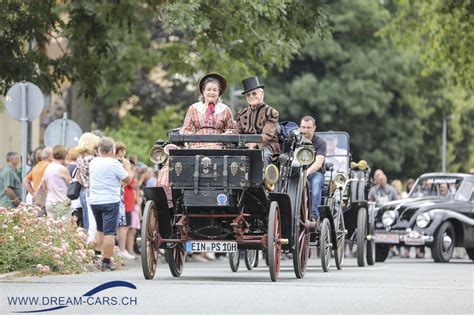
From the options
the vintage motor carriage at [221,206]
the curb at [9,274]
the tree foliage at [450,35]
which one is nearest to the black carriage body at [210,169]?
the vintage motor carriage at [221,206]

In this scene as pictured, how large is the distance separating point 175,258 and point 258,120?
1.82 meters

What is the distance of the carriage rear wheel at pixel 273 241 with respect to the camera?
637 inches

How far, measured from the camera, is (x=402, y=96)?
62.7 m

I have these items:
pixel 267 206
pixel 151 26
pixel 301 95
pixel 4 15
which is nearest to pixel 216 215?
pixel 267 206

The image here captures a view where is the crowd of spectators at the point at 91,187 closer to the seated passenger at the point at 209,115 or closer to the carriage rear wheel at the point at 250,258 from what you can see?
the carriage rear wheel at the point at 250,258

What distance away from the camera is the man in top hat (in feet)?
56.3

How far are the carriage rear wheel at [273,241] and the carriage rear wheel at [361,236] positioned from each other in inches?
277

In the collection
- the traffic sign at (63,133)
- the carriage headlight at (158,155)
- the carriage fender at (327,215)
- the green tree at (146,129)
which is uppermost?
the green tree at (146,129)

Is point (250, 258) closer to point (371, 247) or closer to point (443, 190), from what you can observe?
point (371, 247)

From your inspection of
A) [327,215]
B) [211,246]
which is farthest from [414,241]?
[211,246]

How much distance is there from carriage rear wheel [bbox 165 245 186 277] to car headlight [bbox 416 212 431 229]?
32.9 ft

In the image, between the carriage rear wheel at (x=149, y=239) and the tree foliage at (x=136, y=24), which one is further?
the tree foliage at (x=136, y=24)

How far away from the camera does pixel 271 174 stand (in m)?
16.3

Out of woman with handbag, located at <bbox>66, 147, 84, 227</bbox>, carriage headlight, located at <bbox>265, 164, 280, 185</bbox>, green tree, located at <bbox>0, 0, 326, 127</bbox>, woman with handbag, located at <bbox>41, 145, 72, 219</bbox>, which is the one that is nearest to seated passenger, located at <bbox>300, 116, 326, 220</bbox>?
woman with handbag, located at <bbox>66, 147, 84, 227</bbox>
